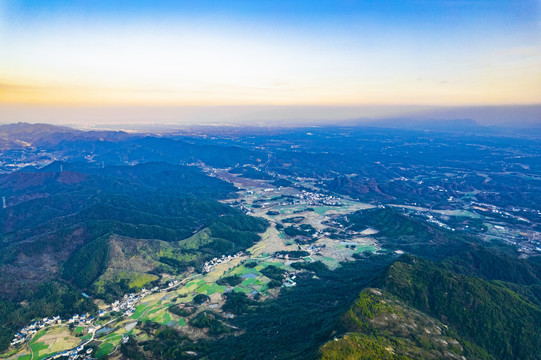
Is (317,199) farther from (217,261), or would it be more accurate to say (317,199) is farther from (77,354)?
(77,354)

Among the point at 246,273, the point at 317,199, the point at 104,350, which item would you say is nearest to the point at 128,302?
the point at 104,350

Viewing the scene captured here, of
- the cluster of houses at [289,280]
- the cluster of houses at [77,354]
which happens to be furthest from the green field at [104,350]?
the cluster of houses at [289,280]

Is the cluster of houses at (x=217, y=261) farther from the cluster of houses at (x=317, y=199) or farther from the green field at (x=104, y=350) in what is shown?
the cluster of houses at (x=317, y=199)

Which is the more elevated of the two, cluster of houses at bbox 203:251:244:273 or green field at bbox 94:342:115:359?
green field at bbox 94:342:115:359

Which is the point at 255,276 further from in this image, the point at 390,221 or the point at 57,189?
the point at 57,189

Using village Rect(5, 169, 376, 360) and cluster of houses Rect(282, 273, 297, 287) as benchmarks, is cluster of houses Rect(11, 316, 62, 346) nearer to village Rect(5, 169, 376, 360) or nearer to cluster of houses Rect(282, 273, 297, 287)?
village Rect(5, 169, 376, 360)

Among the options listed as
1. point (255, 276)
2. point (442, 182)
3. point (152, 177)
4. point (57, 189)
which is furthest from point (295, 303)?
point (442, 182)

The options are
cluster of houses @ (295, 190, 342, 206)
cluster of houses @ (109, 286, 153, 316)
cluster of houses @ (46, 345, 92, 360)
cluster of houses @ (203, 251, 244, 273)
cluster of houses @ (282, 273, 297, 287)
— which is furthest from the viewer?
cluster of houses @ (295, 190, 342, 206)

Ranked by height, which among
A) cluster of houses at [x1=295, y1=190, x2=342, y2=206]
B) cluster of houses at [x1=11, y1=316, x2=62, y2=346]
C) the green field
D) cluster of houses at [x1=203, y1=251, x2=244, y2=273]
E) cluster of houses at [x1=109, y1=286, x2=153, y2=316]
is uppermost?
cluster of houses at [x1=11, y1=316, x2=62, y2=346]

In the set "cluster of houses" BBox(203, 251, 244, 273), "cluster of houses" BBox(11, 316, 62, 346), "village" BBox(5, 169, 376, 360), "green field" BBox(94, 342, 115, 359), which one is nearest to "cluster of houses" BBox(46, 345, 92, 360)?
"village" BBox(5, 169, 376, 360)

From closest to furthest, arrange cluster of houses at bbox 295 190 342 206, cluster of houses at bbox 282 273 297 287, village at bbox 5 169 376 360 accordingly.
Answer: village at bbox 5 169 376 360
cluster of houses at bbox 282 273 297 287
cluster of houses at bbox 295 190 342 206
